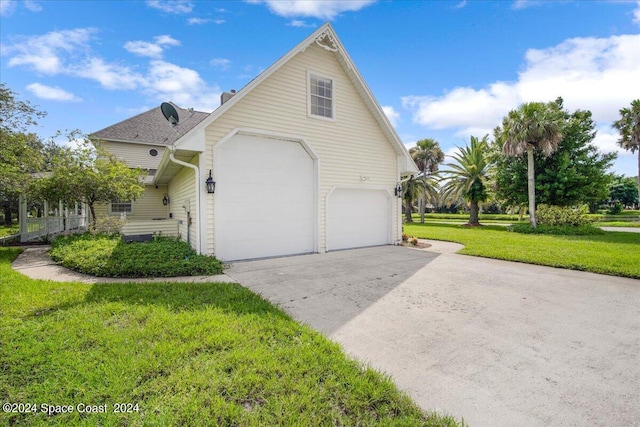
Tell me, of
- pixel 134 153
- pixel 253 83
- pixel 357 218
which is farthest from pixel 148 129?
pixel 357 218

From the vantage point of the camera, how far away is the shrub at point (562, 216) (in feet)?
52.7

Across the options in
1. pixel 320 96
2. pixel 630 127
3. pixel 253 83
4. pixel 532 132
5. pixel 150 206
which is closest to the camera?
pixel 253 83

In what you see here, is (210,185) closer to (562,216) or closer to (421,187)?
(562,216)

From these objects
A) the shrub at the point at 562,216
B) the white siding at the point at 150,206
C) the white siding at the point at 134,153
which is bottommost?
the shrub at the point at 562,216

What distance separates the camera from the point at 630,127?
977 inches

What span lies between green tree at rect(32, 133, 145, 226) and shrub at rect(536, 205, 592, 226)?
21.4 m

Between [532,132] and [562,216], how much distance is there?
5.31 meters

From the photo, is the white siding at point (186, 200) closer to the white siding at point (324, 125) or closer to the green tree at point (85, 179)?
the white siding at point (324, 125)

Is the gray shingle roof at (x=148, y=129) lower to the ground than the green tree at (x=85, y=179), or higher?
higher

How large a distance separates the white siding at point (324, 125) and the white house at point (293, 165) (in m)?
0.03

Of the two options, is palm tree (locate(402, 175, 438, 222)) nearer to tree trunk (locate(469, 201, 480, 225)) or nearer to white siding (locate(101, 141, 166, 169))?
tree trunk (locate(469, 201, 480, 225))

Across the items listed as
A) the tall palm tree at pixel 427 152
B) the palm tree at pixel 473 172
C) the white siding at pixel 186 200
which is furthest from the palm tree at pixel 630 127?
the white siding at pixel 186 200

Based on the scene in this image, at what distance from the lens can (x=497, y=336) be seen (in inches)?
136

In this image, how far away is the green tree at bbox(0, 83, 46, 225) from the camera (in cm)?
958
